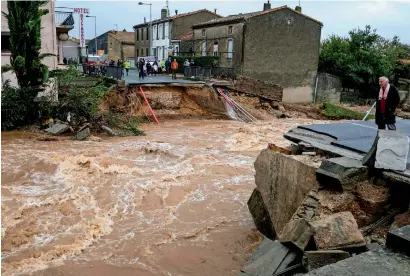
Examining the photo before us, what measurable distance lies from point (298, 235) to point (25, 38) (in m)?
16.5

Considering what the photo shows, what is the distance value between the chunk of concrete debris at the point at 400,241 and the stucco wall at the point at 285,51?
83.9 feet

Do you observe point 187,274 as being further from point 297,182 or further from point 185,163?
point 185,163

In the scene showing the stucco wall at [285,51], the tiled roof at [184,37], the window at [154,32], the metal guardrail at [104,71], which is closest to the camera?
the metal guardrail at [104,71]

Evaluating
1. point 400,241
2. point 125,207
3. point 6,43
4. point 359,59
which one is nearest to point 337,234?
point 400,241

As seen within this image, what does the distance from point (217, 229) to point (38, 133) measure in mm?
12300

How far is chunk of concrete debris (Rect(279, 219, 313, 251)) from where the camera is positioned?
4.73m

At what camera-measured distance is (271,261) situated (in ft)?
16.1

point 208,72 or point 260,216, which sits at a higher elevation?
point 208,72

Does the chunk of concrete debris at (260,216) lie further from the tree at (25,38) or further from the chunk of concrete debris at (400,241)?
the tree at (25,38)

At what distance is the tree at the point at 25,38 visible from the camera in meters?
17.2

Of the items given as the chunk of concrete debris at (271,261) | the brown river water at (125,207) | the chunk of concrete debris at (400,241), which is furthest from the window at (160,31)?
the chunk of concrete debris at (400,241)

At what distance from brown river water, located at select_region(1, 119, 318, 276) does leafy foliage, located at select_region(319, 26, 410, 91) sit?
59.0 ft

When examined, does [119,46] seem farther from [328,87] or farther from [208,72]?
[328,87]

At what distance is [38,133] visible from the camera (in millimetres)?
18062
